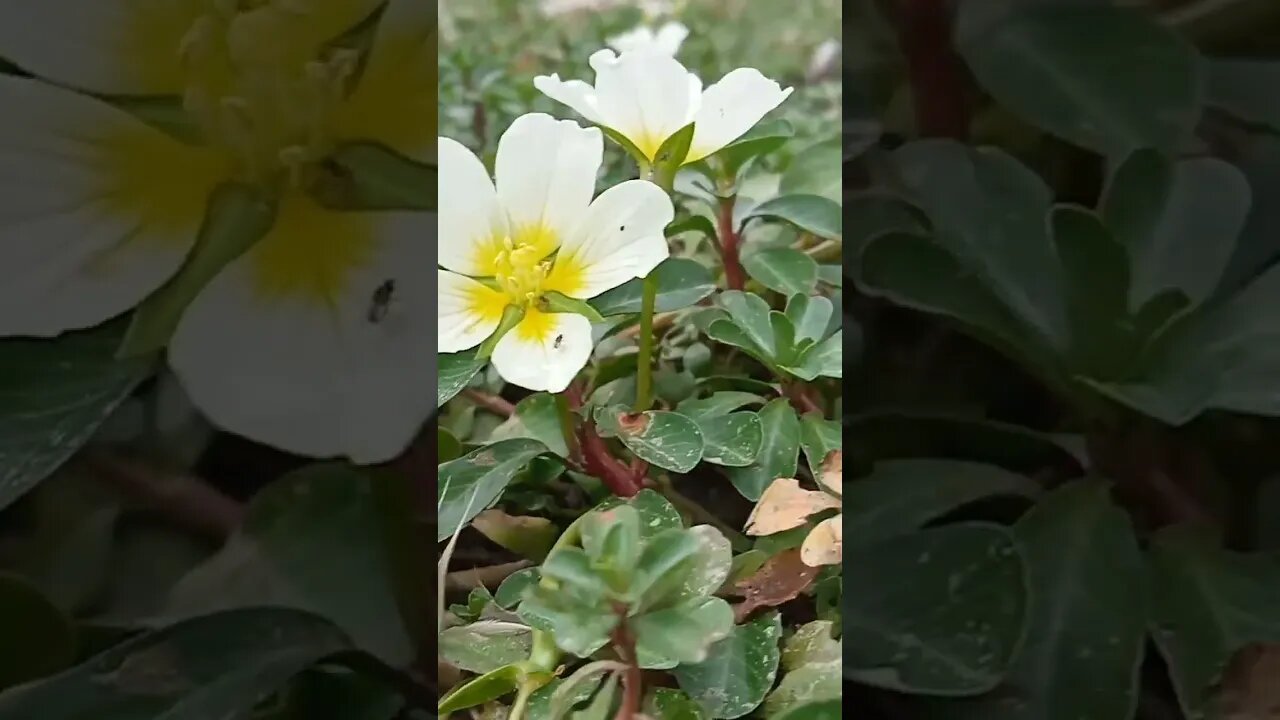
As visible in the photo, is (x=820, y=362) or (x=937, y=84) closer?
(x=937, y=84)

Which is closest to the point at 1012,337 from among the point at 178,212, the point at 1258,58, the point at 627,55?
the point at 1258,58

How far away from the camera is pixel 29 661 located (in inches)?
16.6

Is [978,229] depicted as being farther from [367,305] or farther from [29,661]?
[29,661]

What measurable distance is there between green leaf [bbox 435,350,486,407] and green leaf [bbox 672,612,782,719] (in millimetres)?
174

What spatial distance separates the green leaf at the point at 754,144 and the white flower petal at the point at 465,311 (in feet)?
0.48

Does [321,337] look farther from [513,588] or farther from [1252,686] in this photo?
[1252,686]

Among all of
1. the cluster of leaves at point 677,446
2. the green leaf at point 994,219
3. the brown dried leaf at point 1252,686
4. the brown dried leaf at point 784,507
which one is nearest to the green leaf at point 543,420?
the cluster of leaves at point 677,446

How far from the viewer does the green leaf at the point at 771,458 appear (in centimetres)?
53

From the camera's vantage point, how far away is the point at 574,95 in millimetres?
550

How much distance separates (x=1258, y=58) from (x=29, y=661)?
556 millimetres

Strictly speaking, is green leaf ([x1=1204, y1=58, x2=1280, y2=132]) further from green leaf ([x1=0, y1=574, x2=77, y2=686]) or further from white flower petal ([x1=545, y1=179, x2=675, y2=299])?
green leaf ([x1=0, y1=574, x2=77, y2=686])

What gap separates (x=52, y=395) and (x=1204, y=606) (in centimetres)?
47

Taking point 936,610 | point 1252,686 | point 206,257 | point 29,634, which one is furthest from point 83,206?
point 1252,686

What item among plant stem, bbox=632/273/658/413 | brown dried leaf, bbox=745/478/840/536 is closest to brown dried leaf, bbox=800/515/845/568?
brown dried leaf, bbox=745/478/840/536
